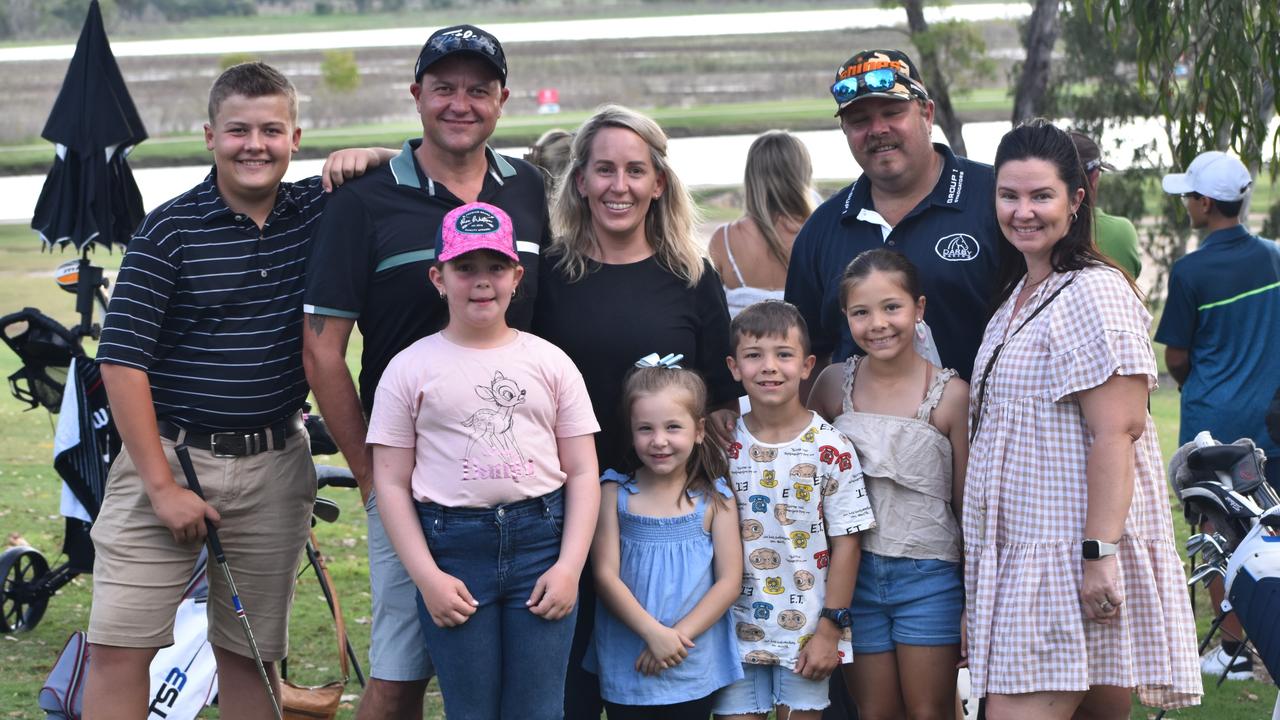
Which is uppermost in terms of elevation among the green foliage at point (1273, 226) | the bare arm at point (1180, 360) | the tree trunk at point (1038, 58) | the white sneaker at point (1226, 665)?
the tree trunk at point (1038, 58)

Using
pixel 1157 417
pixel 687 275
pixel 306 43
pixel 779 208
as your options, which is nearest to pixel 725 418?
pixel 687 275

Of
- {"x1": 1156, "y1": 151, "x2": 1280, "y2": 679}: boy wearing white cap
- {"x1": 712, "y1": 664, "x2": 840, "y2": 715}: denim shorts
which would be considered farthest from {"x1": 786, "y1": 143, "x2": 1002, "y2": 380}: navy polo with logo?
{"x1": 1156, "y1": 151, "x2": 1280, "y2": 679}: boy wearing white cap

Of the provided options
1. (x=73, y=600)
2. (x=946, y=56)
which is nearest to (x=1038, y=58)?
(x=946, y=56)

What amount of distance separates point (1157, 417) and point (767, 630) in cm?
1042

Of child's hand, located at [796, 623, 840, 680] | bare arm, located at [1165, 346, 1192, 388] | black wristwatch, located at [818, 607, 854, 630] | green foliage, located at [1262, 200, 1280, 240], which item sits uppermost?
green foliage, located at [1262, 200, 1280, 240]

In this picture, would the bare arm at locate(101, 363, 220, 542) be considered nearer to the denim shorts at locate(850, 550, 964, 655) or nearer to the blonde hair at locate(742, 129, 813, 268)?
the denim shorts at locate(850, 550, 964, 655)

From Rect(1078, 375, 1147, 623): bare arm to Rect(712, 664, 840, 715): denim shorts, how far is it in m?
0.82

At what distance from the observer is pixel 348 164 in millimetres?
3893

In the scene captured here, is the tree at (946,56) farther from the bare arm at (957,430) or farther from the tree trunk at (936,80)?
the bare arm at (957,430)

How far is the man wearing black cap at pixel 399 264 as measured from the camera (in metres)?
3.75

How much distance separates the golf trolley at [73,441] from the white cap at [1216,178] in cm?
398

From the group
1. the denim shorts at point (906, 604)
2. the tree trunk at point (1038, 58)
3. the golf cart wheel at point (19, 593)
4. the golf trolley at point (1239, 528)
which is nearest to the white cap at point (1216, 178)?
the golf trolley at point (1239, 528)

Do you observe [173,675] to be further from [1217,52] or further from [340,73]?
[340,73]

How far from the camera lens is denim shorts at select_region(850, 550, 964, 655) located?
3699 mm
